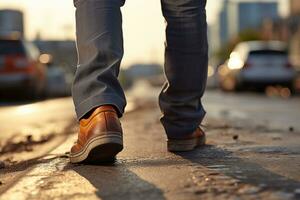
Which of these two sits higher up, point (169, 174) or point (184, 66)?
point (184, 66)

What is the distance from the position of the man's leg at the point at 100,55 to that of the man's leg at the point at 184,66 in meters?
0.51

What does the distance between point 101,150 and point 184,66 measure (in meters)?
0.88

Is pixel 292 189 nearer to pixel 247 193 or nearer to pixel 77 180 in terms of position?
pixel 247 193

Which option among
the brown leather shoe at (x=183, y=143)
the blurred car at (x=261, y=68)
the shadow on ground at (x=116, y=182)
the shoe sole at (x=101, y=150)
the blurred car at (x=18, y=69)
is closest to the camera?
the shadow on ground at (x=116, y=182)

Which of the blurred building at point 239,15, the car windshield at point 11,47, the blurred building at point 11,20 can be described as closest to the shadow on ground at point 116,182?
the car windshield at point 11,47

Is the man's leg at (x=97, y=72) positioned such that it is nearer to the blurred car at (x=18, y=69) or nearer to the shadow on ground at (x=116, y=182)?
the shadow on ground at (x=116, y=182)

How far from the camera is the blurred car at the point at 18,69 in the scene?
15.1 m

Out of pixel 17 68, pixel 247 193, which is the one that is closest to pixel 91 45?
pixel 247 193


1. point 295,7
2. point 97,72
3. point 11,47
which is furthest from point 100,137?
point 295,7

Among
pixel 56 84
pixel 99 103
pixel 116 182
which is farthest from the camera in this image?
pixel 56 84

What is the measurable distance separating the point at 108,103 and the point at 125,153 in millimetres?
631

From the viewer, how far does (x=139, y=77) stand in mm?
140375

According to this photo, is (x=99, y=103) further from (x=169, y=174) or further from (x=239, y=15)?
(x=239, y=15)

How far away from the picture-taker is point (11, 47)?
15.7 metres
